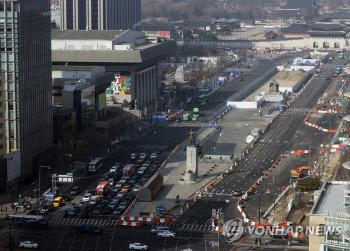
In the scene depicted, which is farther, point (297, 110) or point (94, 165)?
point (297, 110)

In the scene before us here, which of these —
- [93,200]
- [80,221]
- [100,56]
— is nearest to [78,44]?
[100,56]

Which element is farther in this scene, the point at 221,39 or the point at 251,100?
the point at 221,39

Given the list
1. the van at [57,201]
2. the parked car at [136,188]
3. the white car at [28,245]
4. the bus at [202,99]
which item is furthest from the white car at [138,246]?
the bus at [202,99]

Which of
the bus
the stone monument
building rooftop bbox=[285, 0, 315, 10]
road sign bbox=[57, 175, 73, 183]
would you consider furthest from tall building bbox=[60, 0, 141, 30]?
building rooftop bbox=[285, 0, 315, 10]

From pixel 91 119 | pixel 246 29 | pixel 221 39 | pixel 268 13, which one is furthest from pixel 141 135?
pixel 268 13

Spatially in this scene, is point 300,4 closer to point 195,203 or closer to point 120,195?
point 120,195

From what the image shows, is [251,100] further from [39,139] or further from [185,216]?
[185,216]

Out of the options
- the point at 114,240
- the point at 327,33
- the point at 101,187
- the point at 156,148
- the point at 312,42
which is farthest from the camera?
the point at 327,33

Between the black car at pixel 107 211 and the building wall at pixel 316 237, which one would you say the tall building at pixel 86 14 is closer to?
the black car at pixel 107 211
